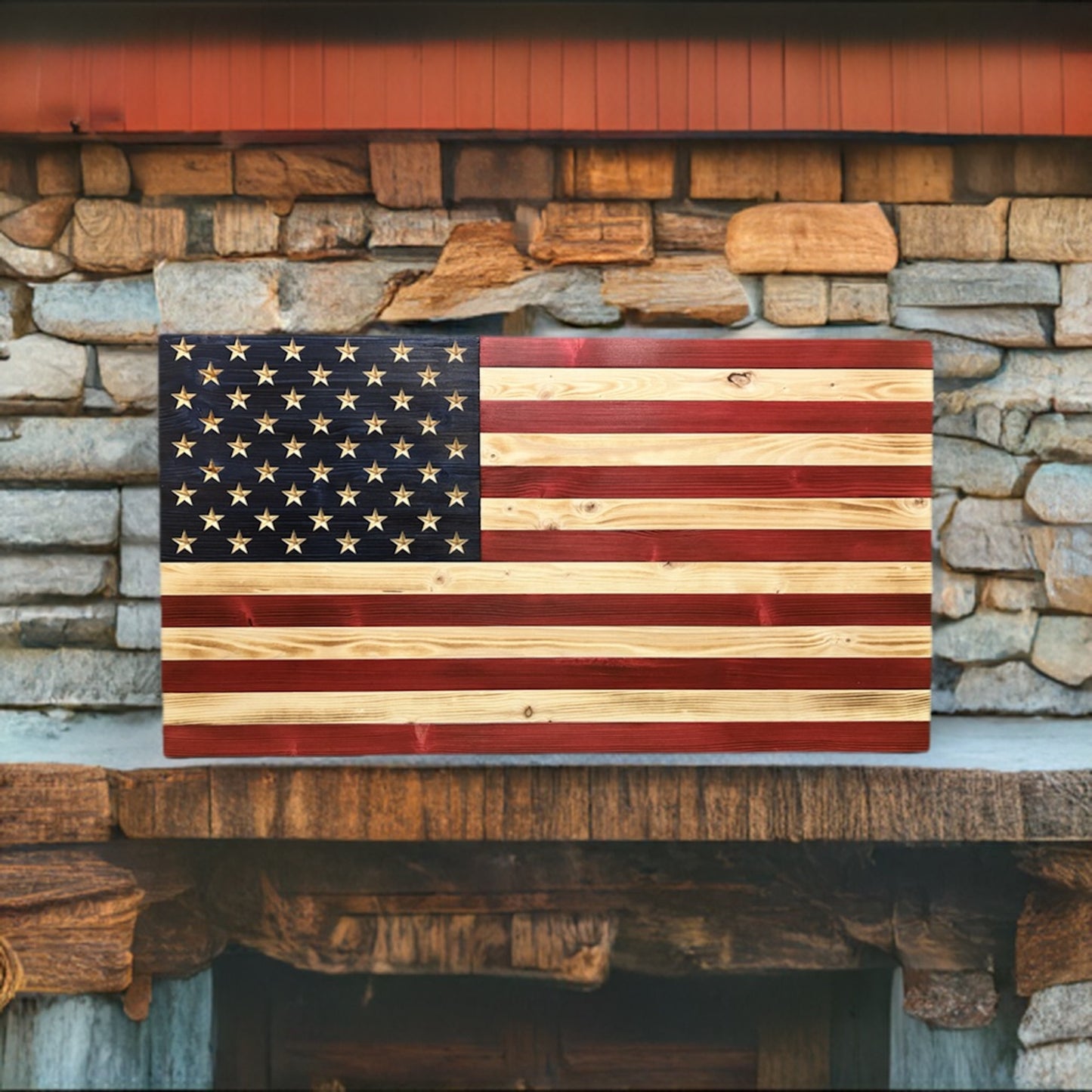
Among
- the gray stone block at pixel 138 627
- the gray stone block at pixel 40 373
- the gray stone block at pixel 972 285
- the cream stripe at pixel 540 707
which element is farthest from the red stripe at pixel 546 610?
the gray stone block at pixel 972 285

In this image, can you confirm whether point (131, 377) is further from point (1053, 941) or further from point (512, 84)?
point (1053, 941)

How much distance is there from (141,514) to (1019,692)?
2108 millimetres

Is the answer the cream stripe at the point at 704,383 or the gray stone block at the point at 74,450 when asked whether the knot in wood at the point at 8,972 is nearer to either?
the gray stone block at the point at 74,450

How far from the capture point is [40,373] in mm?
1970

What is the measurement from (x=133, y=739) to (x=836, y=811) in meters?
1.57

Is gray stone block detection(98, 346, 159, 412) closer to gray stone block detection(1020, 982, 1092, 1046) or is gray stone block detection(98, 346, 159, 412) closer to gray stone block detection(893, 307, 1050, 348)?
gray stone block detection(893, 307, 1050, 348)

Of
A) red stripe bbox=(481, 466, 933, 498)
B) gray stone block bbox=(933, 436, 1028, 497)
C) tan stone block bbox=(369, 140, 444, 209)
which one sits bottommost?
red stripe bbox=(481, 466, 933, 498)

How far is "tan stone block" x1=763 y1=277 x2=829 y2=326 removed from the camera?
1.97 metres

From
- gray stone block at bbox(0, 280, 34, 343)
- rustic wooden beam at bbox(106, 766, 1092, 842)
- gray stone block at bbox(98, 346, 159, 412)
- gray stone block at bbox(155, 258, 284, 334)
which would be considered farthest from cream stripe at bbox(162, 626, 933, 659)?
gray stone block at bbox(0, 280, 34, 343)

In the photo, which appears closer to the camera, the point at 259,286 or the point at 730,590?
the point at 730,590

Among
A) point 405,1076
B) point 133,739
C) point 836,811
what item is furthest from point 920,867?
point 133,739

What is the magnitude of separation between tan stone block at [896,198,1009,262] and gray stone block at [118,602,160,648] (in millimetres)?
1940

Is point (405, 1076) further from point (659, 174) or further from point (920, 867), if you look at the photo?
point (659, 174)

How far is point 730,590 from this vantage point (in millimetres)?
1797
